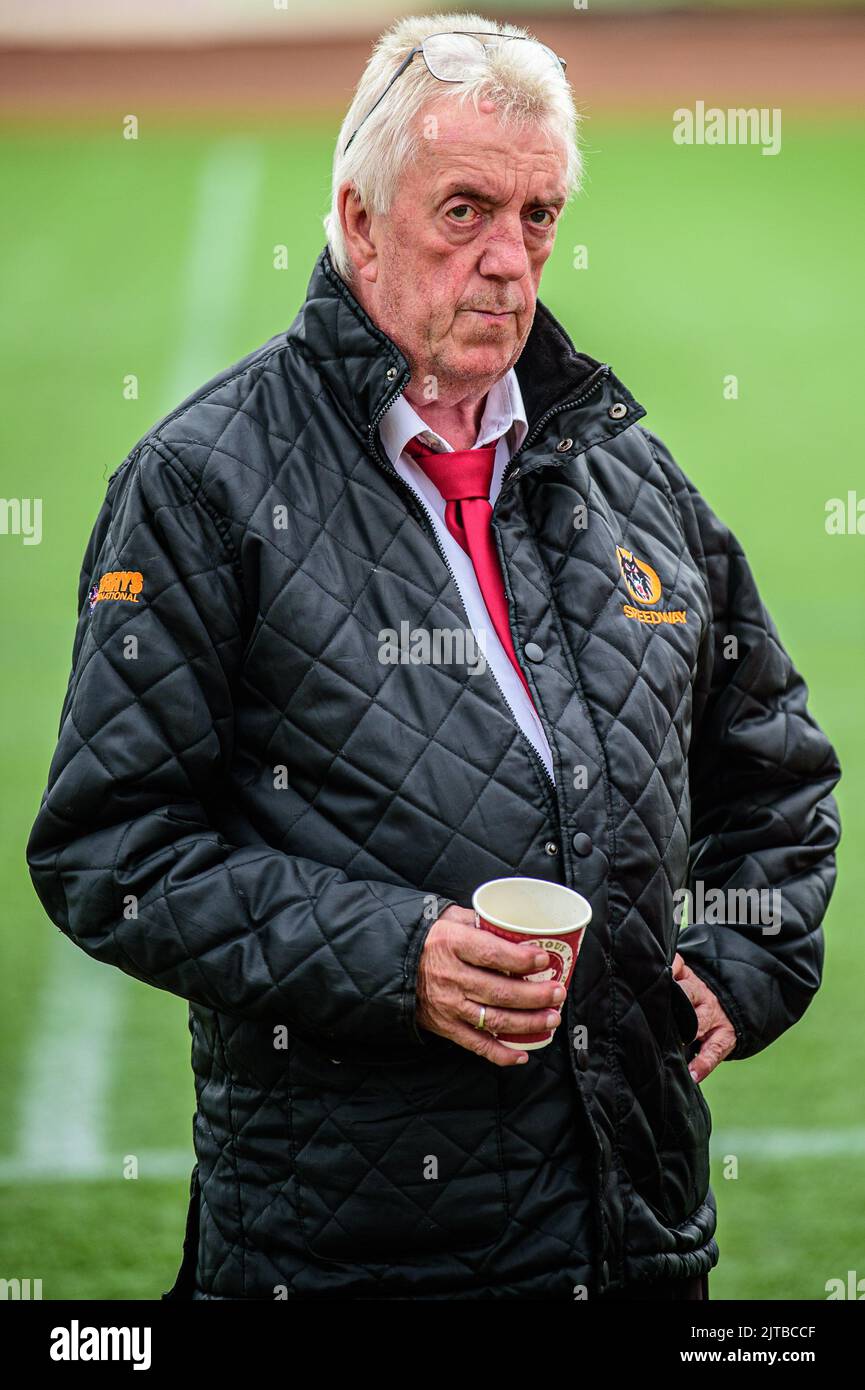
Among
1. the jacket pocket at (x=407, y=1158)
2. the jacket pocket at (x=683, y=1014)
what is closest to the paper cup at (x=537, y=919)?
the jacket pocket at (x=407, y=1158)

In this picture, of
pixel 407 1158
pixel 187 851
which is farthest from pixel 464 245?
pixel 407 1158

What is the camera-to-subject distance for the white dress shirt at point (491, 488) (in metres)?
2.18

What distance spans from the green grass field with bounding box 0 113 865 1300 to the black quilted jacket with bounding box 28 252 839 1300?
1.75ft

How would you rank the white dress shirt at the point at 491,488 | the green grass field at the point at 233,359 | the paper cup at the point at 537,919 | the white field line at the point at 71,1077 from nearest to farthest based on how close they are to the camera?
the paper cup at the point at 537,919
the white dress shirt at the point at 491,488
the green grass field at the point at 233,359
the white field line at the point at 71,1077

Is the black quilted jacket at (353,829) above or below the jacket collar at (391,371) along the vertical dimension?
below

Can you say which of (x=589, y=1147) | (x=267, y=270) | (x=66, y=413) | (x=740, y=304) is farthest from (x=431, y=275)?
(x=267, y=270)

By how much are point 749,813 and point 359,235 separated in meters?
0.96

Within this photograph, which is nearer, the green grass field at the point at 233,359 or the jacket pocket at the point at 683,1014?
the jacket pocket at the point at 683,1014

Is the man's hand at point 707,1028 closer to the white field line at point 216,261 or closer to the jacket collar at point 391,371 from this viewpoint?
the jacket collar at point 391,371

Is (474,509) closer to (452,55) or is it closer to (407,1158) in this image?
(452,55)

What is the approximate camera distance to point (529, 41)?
226 cm

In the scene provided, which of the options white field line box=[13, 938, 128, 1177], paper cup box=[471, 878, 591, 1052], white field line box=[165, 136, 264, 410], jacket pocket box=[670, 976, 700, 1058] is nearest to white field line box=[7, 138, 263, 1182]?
white field line box=[13, 938, 128, 1177]

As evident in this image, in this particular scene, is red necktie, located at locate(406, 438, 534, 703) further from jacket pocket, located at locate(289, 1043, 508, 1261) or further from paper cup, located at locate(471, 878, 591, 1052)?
jacket pocket, located at locate(289, 1043, 508, 1261)

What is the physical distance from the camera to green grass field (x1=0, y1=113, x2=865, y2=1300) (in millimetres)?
4309
